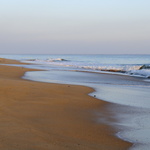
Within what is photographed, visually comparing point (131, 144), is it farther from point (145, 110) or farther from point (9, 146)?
point (145, 110)

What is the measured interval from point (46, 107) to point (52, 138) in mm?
2896

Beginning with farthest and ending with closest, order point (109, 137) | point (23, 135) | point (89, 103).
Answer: point (89, 103) → point (109, 137) → point (23, 135)

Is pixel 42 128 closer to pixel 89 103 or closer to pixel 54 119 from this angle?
pixel 54 119

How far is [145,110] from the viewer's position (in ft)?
26.7

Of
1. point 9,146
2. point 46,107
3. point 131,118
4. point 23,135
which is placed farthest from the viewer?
point 46,107

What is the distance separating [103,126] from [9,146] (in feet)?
8.36

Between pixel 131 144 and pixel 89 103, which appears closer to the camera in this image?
pixel 131 144

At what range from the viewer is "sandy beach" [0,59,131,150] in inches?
183

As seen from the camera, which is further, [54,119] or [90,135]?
[54,119]

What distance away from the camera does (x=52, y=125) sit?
595 cm

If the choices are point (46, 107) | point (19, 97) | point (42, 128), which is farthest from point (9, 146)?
point (19, 97)

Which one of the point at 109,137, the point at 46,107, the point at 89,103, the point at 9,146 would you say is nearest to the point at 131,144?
the point at 109,137

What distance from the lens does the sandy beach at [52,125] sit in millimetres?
4660

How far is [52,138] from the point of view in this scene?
4.98 metres
